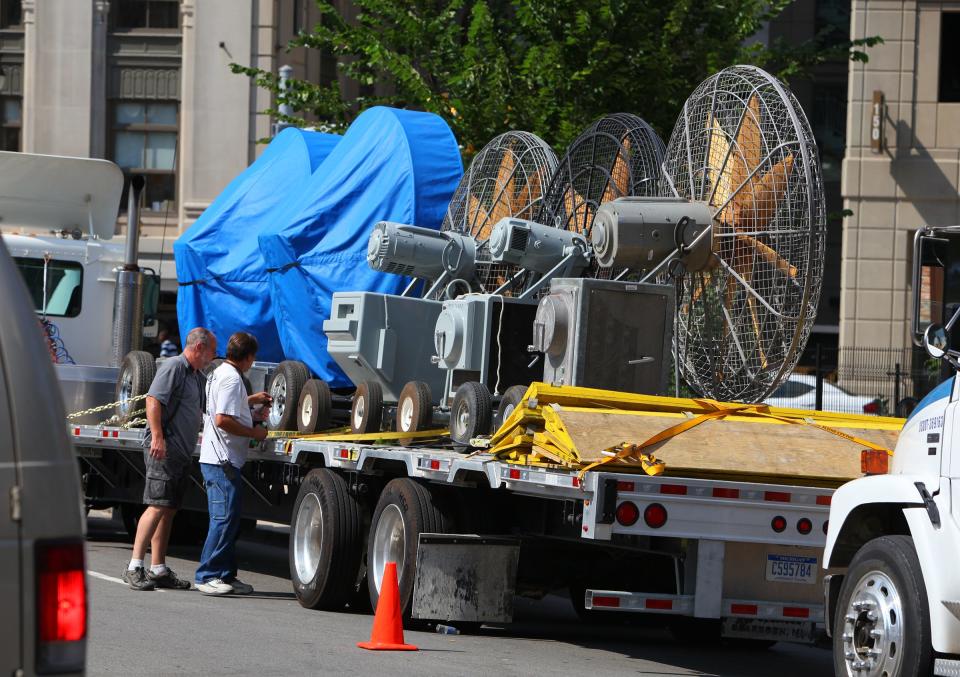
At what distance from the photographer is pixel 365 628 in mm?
10445

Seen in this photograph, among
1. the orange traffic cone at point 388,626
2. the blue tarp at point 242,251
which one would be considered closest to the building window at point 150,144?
the blue tarp at point 242,251

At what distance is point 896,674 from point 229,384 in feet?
19.6

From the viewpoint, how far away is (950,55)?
32.2 metres

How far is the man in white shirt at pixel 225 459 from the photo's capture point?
11.7 metres

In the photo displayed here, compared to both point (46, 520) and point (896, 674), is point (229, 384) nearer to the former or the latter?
point (896, 674)

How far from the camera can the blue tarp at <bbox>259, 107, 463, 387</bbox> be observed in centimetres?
1420

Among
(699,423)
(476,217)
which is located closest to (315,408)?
(476,217)

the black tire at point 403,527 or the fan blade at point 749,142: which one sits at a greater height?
the fan blade at point 749,142

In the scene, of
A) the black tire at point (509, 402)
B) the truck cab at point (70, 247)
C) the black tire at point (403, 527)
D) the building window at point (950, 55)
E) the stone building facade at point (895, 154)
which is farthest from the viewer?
the building window at point (950, 55)

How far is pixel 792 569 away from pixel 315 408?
15.1ft

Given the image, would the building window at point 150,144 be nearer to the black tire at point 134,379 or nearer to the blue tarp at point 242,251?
the blue tarp at point 242,251

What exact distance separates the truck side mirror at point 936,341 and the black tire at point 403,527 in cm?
384

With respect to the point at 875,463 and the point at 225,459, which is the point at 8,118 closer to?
the point at 225,459

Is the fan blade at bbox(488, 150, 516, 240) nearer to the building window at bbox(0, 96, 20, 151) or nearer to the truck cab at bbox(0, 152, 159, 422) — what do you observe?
the truck cab at bbox(0, 152, 159, 422)
